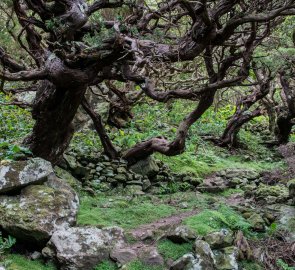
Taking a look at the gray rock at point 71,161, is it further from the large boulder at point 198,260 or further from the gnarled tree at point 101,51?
the large boulder at point 198,260

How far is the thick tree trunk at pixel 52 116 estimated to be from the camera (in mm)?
7324

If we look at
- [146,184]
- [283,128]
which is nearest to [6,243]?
[146,184]

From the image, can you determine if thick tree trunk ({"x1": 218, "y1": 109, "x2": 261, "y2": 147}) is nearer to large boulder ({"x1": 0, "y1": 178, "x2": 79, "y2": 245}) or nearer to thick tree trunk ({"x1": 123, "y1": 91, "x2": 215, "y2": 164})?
thick tree trunk ({"x1": 123, "y1": 91, "x2": 215, "y2": 164})

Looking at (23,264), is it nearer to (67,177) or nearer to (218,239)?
(218,239)

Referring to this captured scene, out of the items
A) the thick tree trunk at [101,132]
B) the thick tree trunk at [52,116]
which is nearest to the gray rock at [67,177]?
the thick tree trunk at [52,116]

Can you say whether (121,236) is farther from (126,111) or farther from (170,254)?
(126,111)

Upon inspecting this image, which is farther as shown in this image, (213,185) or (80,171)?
(213,185)

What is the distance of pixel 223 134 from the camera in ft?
46.1

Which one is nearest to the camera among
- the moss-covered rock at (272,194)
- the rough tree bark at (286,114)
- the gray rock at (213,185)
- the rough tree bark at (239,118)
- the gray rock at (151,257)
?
the gray rock at (151,257)

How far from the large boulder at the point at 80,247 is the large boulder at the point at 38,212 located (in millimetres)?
182

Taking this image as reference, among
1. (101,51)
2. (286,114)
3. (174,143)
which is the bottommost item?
(174,143)

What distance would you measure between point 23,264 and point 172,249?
1.91 meters

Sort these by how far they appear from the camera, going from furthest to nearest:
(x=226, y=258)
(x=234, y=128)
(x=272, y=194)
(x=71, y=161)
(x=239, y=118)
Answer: (x=234, y=128)
(x=239, y=118)
(x=71, y=161)
(x=272, y=194)
(x=226, y=258)

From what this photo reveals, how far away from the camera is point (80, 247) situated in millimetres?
4895
